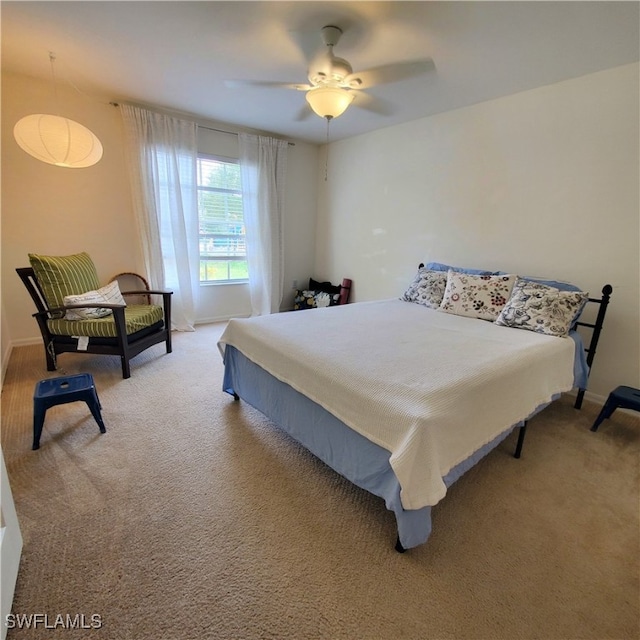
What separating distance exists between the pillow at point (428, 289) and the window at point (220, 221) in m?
2.43

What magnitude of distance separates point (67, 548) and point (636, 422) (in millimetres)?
3530

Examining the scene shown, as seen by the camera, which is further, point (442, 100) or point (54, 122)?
point (442, 100)

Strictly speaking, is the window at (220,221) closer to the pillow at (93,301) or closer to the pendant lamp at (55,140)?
the pillow at (93,301)

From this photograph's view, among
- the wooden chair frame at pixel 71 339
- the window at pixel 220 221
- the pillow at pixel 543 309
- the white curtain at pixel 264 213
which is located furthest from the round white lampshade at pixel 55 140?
the pillow at pixel 543 309

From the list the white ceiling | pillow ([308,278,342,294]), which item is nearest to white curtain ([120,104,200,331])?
the white ceiling

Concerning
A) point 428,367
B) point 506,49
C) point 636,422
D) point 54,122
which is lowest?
point 636,422

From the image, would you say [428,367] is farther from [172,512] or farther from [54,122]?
[54,122]

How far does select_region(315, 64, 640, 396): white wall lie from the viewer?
242cm

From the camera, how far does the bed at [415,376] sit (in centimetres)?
130

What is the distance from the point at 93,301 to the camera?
288cm

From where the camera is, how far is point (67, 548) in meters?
1.32

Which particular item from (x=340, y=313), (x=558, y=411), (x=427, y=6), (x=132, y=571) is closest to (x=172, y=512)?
(x=132, y=571)

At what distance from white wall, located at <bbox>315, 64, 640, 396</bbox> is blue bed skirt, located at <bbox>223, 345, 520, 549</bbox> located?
5.56 ft

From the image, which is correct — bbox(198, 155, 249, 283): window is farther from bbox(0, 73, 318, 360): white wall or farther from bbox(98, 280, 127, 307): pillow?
bbox(98, 280, 127, 307): pillow
